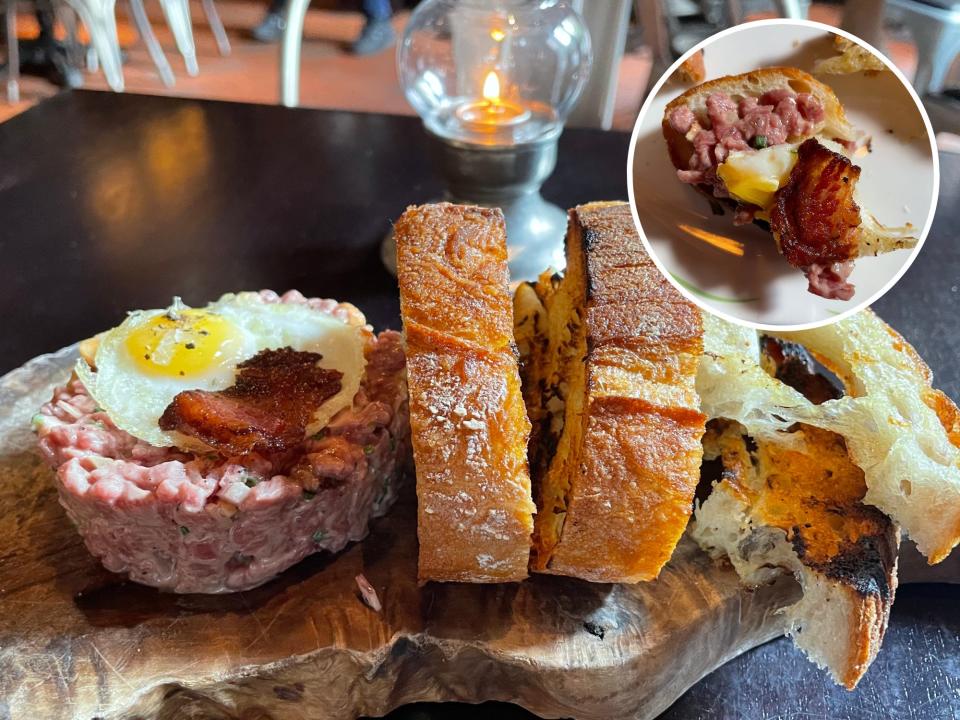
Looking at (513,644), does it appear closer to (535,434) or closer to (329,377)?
(535,434)

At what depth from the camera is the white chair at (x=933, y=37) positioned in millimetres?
5035

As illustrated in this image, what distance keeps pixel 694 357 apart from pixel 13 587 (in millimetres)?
1549

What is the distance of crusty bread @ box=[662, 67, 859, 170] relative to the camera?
4.05 ft

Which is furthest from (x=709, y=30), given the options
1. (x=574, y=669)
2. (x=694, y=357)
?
(x=574, y=669)

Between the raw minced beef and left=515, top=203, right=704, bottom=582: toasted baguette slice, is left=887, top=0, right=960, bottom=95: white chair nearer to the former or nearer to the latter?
left=515, top=203, right=704, bottom=582: toasted baguette slice

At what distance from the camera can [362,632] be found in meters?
1.70

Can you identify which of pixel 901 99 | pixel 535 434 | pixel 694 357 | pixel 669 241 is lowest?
pixel 535 434

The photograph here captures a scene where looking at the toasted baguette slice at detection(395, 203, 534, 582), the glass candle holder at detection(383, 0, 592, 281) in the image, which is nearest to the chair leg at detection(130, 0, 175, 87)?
the glass candle holder at detection(383, 0, 592, 281)

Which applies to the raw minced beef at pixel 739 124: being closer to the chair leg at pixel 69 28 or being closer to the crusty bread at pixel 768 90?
the crusty bread at pixel 768 90

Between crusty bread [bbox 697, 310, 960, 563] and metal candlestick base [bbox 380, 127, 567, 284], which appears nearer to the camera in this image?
crusty bread [bbox 697, 310, 960, 563]

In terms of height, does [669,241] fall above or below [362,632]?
above

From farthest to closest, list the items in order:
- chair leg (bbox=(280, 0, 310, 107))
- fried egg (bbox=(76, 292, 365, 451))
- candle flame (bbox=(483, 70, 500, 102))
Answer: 1. chair leg (bbox=(280, 0, 310, 107))
2. candle flame (bbox=(483, 70, 500, 102))
3. fried egg (bbox=(76, 292, 365, 451))

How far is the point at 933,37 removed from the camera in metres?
5.11

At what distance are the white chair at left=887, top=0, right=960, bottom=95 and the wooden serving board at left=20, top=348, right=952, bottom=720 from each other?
4486 millimetres
